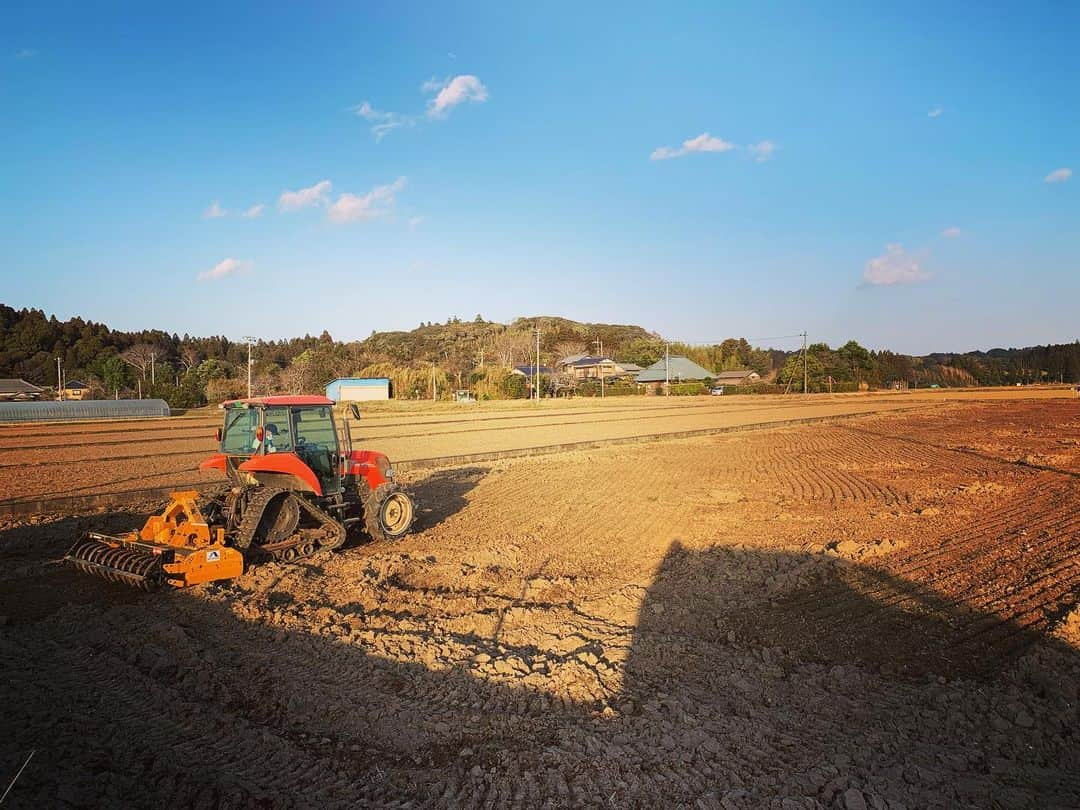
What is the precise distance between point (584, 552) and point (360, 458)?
3.59 m

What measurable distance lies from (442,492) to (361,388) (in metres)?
59.4

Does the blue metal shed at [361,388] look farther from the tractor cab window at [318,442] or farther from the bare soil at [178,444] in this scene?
the tractor cab window at [318,442]

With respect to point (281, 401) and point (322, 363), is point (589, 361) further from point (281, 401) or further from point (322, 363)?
point (281, 401)

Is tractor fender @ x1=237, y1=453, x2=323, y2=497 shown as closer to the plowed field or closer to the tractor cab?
the tractor cab

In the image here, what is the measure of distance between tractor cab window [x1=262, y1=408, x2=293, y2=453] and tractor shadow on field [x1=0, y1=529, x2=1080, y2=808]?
2.16 m

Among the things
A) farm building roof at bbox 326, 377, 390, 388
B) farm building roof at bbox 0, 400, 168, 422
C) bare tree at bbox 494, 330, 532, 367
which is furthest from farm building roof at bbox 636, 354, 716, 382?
farm building roof at bbox 0, 400, 168, 422

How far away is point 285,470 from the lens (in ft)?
25.8

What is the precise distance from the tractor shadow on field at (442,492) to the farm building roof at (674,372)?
Answer: 67025 millimetres

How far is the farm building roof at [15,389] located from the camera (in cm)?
6294

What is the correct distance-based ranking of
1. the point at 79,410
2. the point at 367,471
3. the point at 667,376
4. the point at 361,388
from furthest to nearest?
the point at 667,376, the point at 361,388, the point at 79,410, the point at 367,471

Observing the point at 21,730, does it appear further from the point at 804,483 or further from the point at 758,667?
the point at 804,483

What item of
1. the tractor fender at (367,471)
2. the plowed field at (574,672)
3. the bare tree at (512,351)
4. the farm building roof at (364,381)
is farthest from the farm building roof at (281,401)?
the bare tree at (512,351)

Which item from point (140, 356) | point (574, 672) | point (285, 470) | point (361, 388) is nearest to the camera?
point (574, 672)

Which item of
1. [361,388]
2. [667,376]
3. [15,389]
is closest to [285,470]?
[361,388]
